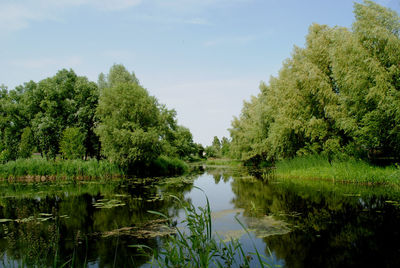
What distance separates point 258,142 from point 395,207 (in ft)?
80.1

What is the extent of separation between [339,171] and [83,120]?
1225 inches

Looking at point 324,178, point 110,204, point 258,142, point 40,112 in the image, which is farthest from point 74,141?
point 324,178

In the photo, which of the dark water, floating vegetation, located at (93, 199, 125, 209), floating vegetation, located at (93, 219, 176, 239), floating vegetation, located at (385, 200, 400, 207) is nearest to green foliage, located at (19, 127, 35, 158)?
the dark water

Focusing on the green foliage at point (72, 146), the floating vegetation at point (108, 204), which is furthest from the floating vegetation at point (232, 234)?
the green foliage at point (72, 146)

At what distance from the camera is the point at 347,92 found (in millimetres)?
19609

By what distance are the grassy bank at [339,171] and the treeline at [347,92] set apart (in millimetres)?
914

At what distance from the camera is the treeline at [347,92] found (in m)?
16.8

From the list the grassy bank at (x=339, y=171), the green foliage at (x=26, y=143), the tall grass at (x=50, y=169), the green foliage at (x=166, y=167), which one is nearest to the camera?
the grassy bank at (x=339, y=171)

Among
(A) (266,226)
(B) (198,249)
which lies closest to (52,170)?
(A) (266,226)

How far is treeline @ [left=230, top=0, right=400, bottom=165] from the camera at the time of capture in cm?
1678

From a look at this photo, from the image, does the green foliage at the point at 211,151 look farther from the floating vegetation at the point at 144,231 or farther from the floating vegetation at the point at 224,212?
the floating vegetation at the point at 144,231

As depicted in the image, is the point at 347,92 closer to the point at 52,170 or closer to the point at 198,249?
the point at 198,249

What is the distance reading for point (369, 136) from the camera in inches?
672

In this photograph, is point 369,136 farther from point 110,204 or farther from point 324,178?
point 110,204
